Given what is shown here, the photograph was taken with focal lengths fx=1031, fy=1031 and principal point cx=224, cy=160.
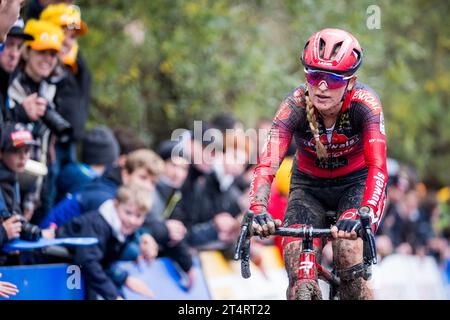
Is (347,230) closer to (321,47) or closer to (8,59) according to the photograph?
(321,47)

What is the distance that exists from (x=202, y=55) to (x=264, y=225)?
8395 millimetres

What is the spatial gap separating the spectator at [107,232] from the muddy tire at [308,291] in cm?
238

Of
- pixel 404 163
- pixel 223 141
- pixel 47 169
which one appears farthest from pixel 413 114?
pixel 47 169

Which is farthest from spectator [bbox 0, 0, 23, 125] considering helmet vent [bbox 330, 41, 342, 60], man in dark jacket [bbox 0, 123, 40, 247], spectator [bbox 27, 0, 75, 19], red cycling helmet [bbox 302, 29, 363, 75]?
spectator [bbox 27, 0, 75, 19]

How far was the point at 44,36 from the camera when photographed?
411 inches

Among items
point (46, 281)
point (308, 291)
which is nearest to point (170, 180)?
point (46, 281)

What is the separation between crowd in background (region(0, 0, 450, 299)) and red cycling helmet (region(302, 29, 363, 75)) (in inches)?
108

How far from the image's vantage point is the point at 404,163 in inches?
882

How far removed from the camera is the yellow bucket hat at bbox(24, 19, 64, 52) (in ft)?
34.0

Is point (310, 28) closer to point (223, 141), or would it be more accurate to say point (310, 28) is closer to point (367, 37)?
point (367, 37)

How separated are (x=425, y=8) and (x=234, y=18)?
7601mm

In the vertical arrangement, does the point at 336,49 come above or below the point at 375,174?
above

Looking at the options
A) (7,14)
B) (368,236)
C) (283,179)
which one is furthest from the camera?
(283,179)

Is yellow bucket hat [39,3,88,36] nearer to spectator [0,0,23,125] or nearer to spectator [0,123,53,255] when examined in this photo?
spectator [0,123,53,255]
